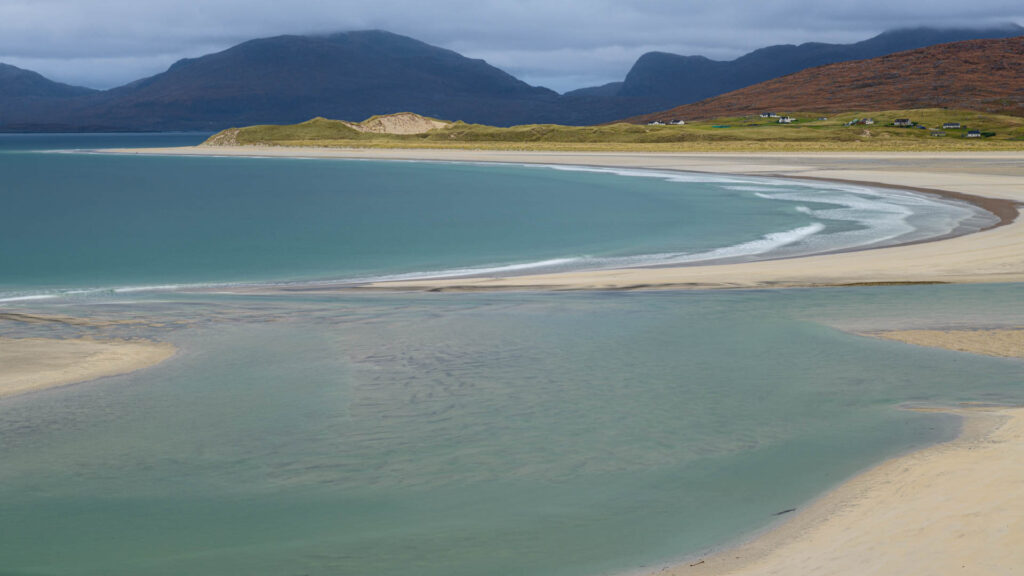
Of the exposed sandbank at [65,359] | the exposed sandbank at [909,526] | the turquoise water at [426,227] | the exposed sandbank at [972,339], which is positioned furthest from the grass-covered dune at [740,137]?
the exposed sandbank at [909,526]

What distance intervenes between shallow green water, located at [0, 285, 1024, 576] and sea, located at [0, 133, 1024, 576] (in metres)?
0.04

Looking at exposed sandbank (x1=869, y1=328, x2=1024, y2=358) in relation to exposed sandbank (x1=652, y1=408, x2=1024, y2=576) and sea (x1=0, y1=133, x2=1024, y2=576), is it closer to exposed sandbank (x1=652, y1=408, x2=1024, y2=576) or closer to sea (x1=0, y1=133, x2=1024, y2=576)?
sea (x1=0, y1=133, x2=1024, y2=576)

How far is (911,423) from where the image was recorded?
12.4 metres

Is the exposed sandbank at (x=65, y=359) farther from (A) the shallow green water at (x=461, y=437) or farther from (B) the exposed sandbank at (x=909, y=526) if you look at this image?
(B) the exposed sandbank at (x=909, y=526)

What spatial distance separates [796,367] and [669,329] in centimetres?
353

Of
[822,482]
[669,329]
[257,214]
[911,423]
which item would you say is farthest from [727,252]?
[257,214]

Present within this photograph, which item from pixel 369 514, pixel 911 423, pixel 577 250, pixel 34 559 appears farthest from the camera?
pixel 577 250

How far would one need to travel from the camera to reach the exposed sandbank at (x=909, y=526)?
306 inches

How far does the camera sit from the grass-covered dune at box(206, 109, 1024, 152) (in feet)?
402

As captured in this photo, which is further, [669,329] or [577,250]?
[577,250]

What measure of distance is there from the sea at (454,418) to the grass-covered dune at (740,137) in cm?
9777

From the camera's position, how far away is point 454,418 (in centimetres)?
1305

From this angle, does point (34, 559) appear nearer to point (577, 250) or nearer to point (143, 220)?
point (577, 250)

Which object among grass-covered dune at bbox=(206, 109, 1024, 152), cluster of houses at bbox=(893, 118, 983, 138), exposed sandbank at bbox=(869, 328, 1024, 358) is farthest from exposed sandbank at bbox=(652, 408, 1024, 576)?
cluster of houses at bbox=(893, 118, 983, 138)
